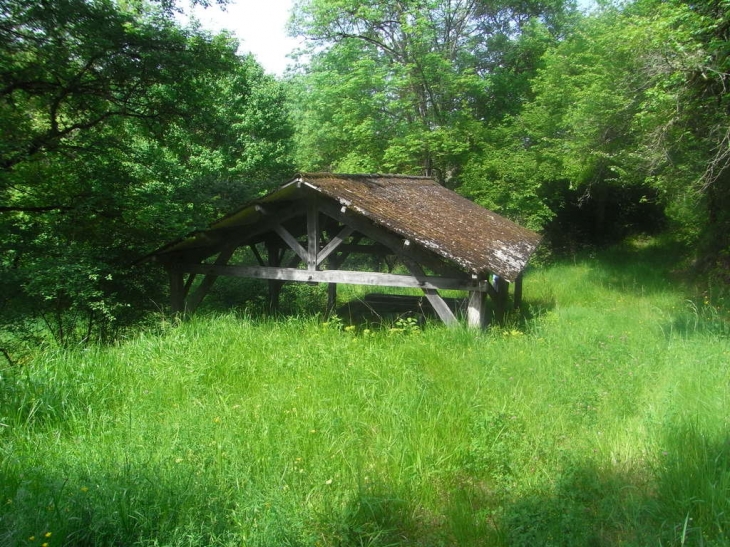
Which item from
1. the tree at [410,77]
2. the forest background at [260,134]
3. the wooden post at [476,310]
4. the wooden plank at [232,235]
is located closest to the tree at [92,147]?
the forest background at [260,134]

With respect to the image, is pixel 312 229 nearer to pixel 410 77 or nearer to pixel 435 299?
pixel 435 299

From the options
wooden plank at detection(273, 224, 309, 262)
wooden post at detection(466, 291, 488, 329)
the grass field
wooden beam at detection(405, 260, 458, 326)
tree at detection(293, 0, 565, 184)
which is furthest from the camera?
tree at detection(293, 0, 565, 184)

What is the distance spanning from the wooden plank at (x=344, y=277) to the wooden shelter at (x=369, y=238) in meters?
0.01

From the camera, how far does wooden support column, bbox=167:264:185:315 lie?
8.80 metres

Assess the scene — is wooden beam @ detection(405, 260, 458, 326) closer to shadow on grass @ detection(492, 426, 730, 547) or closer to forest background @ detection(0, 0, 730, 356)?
shadow on grass @ detection(492, 426, 730, 547)

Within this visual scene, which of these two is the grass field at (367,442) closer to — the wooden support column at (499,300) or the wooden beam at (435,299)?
the wooden beam at (435,299)

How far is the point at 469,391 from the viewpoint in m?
4.70

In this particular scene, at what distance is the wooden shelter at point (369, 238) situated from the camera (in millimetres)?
7086

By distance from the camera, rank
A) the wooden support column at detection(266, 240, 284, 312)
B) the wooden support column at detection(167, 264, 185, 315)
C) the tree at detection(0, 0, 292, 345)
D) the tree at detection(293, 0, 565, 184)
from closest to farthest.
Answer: the tree at detection(0, 0, 292, 345), the wooden support column at detection(167, 264, 185, 315), the wooden support column at detection(266, 240, 284, 312), the tree at detection(293, 0, 565, 184)

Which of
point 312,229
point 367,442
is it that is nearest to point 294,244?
point 312,229

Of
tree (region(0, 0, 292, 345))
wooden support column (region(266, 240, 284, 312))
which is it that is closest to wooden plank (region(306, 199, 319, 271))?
wooden support column (region(266, 240, 284, 312))

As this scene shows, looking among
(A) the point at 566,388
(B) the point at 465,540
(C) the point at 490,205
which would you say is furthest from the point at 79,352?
(C) the point at 490,205

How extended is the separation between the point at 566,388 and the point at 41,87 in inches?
355

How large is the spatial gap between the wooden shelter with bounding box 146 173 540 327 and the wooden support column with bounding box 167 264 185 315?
0.02 metres
